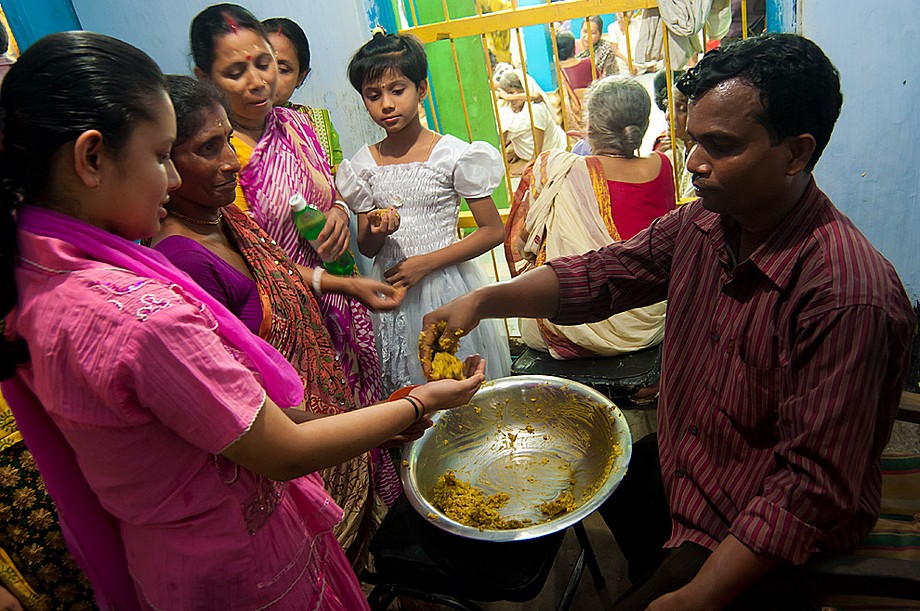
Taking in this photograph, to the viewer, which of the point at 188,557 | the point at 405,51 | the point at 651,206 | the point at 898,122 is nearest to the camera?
the point at 188,557

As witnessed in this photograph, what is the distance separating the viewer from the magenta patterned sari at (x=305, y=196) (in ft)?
7.23

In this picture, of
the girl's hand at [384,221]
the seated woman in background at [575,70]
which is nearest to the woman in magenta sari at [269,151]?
the girl's hand at [384,221]

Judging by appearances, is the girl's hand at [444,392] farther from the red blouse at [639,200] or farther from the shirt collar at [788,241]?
the red blouse at [639,200]

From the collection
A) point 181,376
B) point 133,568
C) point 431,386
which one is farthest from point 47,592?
point 431,386

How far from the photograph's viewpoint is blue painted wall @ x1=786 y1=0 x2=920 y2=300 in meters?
2.56

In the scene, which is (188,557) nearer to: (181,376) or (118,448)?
(118,448)

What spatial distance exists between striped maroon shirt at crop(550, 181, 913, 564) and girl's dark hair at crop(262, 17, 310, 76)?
6.38 ft

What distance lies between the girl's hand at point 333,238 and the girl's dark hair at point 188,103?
2.44 feet

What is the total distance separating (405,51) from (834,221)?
5.90 ft

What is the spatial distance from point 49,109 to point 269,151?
1371 millimetres

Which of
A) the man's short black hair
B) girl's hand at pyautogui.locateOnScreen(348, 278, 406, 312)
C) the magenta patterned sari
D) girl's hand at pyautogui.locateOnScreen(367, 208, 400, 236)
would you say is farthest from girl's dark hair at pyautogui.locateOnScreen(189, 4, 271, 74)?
the man's short black hair

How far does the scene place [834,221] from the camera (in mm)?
1284

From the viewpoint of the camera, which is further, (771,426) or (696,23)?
(696,23)

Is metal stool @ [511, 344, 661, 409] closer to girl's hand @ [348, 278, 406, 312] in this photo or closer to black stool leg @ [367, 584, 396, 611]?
girl's hand @ [348, 278, 406, 312]
